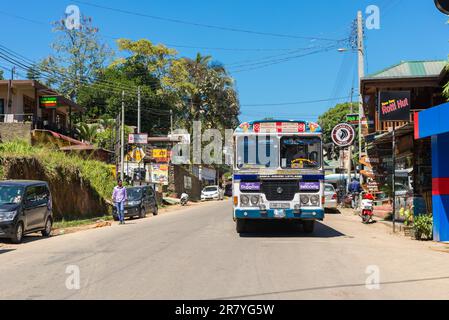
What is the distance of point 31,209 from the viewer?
16188 mm

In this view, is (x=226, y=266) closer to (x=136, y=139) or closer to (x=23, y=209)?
(x=23, y=209)

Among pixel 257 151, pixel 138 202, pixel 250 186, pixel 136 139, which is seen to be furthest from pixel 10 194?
pixel 136 139

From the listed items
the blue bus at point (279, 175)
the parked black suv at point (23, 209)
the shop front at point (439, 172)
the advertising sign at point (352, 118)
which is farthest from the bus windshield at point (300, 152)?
the advertising sign at point (352, 118)

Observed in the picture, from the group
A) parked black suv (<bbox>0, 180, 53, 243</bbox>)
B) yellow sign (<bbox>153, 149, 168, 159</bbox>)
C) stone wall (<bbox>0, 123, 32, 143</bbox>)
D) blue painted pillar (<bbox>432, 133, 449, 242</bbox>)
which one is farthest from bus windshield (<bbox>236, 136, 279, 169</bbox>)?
yellow sign (<bbox>153, 149, 168, 159</bbox>)

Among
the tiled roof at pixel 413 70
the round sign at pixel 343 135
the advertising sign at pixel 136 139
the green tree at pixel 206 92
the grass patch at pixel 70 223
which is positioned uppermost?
the green tree at pixel 206 92

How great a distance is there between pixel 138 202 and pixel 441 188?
16.6 meters

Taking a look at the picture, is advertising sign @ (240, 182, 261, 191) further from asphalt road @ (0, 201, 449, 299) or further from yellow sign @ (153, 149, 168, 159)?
yellow sign @ (153, 149, 168, 159)

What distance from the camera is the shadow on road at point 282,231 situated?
16219 millimetres

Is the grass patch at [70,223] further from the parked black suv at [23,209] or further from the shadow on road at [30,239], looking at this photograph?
the parked black suv at [23,209]

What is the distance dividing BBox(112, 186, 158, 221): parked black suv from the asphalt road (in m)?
9.93

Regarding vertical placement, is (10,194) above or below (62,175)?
below

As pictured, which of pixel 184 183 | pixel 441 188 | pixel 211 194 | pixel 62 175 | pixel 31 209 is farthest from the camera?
pixel 184 183

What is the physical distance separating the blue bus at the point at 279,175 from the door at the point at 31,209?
6339 millimetres
